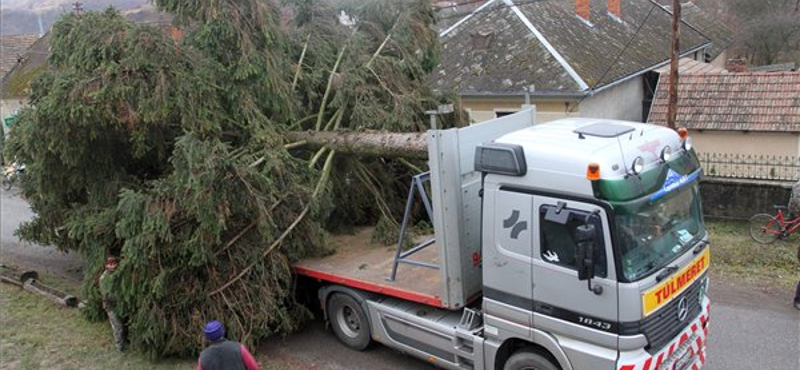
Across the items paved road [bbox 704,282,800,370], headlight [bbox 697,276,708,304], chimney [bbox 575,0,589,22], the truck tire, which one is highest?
chimney [bbox 575,0,589,22]

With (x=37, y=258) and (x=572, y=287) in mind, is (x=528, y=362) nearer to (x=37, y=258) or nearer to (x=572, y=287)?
(x=572, y=287)

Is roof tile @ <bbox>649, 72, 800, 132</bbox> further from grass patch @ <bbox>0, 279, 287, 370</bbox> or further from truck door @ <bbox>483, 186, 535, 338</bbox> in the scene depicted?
grass patch @ <bbox>0, 279, 287, 370</bbox>

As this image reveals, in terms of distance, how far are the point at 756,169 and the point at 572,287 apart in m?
9.71

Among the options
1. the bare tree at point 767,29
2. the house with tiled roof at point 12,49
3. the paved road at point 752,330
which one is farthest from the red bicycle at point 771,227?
the house with tiled roof at point 12,49

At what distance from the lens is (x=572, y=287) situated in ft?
16.6

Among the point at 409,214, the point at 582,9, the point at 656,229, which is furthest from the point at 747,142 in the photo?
the point at 656,229

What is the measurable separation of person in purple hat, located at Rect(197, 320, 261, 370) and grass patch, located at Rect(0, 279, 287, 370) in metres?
2.05

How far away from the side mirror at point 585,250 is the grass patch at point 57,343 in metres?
3.93

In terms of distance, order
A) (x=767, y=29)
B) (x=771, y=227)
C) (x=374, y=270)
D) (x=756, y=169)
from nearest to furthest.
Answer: (x=374, y=270), (x=771, y=227), (x=756, y=169), (x=767, y=29)

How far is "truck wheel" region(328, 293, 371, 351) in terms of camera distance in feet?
23.9

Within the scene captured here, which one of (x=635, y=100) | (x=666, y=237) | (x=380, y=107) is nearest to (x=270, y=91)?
(x=380, y=107)

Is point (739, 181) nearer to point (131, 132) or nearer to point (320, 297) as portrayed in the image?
point (320, 297)

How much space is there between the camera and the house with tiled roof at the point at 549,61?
55.7 feet

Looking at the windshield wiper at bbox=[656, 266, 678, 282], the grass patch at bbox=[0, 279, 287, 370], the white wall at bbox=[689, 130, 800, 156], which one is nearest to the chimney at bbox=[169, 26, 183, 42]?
the grass patch at bbox=[0, 279, 287, 370]
